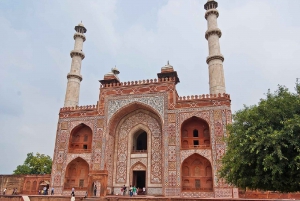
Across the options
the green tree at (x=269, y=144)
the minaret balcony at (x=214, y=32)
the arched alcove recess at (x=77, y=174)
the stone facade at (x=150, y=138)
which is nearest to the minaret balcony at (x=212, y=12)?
the stone facade at (x=150, y=138)

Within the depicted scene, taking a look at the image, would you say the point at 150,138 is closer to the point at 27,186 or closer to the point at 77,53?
the point at 27,186

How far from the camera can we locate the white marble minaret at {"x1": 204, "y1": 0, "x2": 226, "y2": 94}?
61.2ft

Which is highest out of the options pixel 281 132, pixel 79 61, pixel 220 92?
pixel 79 61

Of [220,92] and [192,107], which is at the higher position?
[220,92]

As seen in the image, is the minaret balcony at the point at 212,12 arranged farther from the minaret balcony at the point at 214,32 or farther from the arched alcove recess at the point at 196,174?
the arched alcove recess at the point at 196,174

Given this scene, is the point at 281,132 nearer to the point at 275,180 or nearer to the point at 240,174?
the point at 275,180

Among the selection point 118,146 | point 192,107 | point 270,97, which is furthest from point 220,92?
point 270,97

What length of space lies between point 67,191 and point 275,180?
46.3ft

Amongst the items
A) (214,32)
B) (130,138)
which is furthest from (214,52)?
(130,138)

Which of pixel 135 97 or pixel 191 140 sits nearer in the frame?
pixel 191 140

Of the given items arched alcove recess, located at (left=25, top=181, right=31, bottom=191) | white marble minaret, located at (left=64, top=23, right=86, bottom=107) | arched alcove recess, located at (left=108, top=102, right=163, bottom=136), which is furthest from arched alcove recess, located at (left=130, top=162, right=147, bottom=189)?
arched alcove recess, located at (left=25, top=181, right=31, bottom=191)

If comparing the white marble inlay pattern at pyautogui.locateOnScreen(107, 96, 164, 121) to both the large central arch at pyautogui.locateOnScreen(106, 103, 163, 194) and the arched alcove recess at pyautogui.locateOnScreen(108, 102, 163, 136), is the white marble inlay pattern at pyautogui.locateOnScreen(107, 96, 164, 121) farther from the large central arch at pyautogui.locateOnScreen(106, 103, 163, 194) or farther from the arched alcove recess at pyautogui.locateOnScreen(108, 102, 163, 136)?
the large central arch at pyautogui.locateOnScreen(106, 103, 163, 194)

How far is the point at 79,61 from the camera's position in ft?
74.5

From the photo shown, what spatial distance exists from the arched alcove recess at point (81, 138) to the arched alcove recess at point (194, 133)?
673cm
